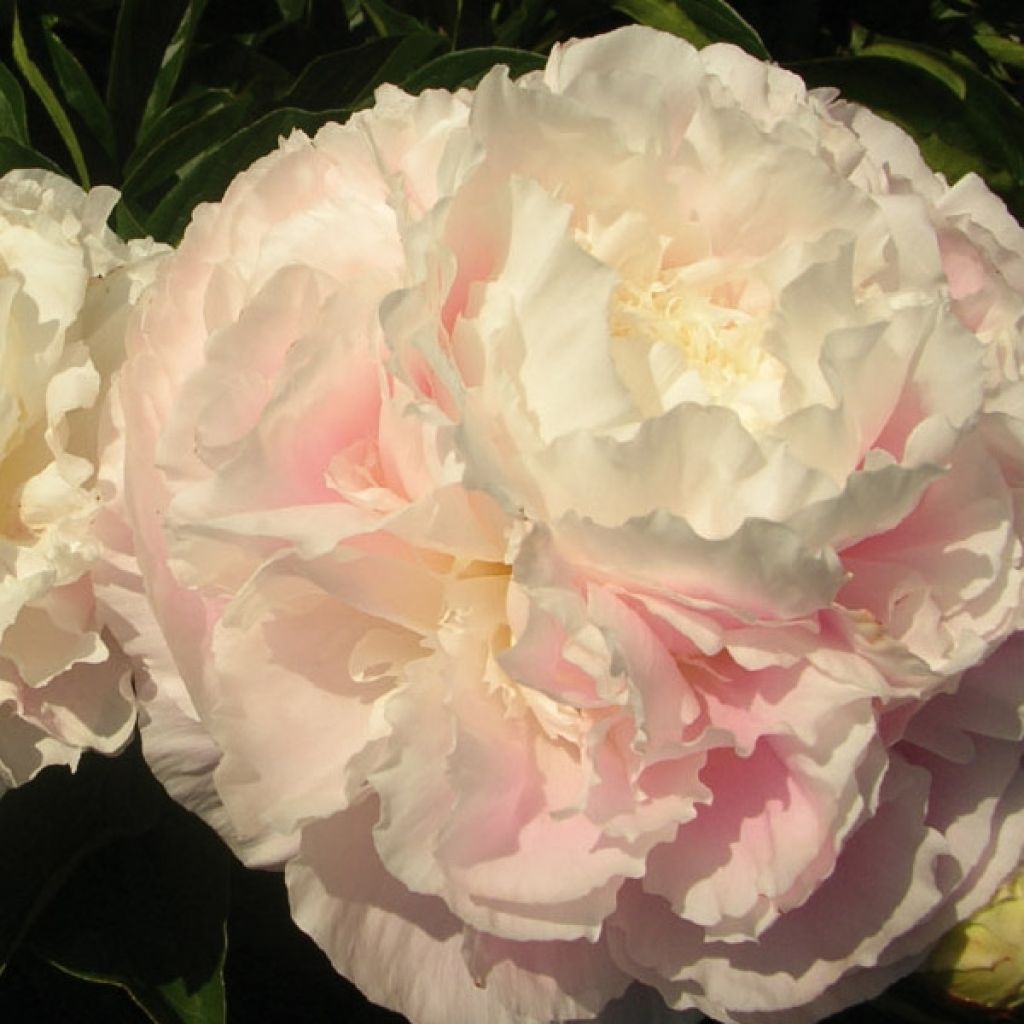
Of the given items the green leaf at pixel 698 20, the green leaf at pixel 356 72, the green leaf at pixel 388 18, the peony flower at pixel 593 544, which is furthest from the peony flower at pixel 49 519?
the green leaf at pixel 698 20

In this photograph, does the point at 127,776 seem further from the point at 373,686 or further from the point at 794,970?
the point at 794,970

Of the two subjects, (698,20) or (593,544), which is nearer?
(593,544)

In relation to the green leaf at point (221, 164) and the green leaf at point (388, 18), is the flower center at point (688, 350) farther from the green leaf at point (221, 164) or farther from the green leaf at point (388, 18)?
the green leaf at point (388, 18)

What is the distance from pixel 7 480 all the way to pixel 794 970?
18.1 inches

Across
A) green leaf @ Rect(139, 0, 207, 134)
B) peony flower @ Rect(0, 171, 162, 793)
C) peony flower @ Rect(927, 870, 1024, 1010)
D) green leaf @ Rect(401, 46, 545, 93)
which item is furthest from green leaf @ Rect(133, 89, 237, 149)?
peony flower @ Rect(927, 870, 1024, 1010)

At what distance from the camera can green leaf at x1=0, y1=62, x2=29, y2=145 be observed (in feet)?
3.02

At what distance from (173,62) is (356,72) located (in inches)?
5.3

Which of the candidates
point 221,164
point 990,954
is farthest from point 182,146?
point 990,954

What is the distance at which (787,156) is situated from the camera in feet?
2.14

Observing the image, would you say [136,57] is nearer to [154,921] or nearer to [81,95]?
[81,95]

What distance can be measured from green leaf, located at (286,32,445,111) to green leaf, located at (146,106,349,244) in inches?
2.2

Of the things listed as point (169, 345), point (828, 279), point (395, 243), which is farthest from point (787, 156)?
point (169, 345)

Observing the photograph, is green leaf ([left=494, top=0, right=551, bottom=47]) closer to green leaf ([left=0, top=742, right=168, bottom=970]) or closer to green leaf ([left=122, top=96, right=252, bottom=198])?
green leaf ([left=122, top=96, right=252, bottom=198])

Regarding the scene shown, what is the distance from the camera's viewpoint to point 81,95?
98 centimetres
